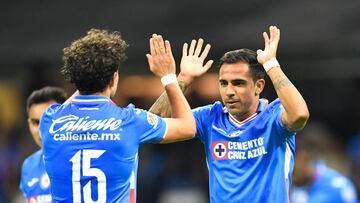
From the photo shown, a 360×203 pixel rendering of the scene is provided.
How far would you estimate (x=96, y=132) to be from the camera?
5.88 metres

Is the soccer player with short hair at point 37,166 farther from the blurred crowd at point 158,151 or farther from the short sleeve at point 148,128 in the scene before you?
the blurred crowd at point 158,151

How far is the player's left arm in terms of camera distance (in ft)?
20.5

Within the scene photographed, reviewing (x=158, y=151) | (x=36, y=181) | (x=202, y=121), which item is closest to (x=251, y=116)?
(x=202, y=121)

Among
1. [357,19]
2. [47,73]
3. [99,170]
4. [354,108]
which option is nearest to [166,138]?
[99,170]

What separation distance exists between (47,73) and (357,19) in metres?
5.48

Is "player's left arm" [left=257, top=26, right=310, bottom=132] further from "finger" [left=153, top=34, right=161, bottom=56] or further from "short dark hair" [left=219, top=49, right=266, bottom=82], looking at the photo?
"finger" [left=153, top=34, right=161, bottom=56]

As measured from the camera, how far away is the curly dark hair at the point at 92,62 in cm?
588

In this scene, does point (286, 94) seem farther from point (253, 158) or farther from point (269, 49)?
point (253, 158)

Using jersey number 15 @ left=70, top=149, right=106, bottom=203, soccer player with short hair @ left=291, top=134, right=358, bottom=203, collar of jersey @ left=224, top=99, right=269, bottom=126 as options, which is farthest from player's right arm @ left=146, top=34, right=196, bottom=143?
soccer player with short hair @ left=291, top=134, right=358, bottom=203

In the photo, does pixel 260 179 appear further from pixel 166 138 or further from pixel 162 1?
pixel 162 1

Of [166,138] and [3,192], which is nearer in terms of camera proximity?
[166,138]

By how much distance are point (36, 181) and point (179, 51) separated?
5.83 m

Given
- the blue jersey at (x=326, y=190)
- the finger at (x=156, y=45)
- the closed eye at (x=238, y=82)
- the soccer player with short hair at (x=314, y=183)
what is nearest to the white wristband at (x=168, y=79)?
the finger at (x=156, y=45)

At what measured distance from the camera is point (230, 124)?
22.3 feet
